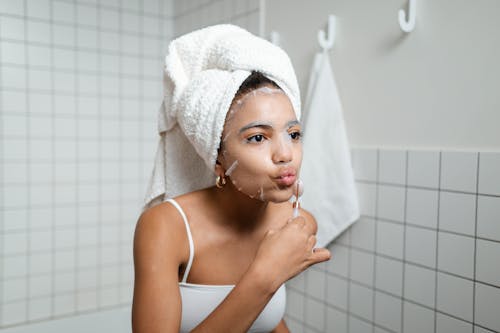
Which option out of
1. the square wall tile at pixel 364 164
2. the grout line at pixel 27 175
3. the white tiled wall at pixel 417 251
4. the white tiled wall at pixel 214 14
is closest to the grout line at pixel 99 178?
the grout line at pixel 27 175

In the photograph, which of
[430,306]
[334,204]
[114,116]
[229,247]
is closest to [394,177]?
[334,204]

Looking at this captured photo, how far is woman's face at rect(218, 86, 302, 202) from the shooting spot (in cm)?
76

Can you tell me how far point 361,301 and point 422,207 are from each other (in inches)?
15.0

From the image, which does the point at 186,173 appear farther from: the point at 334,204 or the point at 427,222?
the point at 427,222

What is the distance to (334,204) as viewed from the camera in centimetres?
136

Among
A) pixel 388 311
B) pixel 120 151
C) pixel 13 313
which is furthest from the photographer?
pixel 120 151

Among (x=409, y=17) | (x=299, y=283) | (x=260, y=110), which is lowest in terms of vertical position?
(x=299, y=283)

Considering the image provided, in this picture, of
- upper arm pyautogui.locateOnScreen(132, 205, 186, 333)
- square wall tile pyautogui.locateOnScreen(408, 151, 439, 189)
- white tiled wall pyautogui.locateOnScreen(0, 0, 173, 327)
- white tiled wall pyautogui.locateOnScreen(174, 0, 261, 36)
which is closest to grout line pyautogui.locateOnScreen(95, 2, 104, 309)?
white tiled wall pyautogui.locateOnScreen(0, 0, 173, 327)

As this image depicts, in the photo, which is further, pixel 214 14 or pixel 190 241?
pixel 214 14

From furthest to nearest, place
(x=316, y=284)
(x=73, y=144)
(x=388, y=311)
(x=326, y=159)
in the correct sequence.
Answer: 1. (x=73, y=144)
2. (x=316, y=284)
3. (x=326, y=159)
4. (x=388, y=311)

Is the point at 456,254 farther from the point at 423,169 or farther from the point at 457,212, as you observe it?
the point at 423,169

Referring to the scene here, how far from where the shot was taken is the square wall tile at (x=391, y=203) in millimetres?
1221

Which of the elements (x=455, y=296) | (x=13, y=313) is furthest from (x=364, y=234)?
(x=13, y=313)

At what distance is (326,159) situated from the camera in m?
1.37
